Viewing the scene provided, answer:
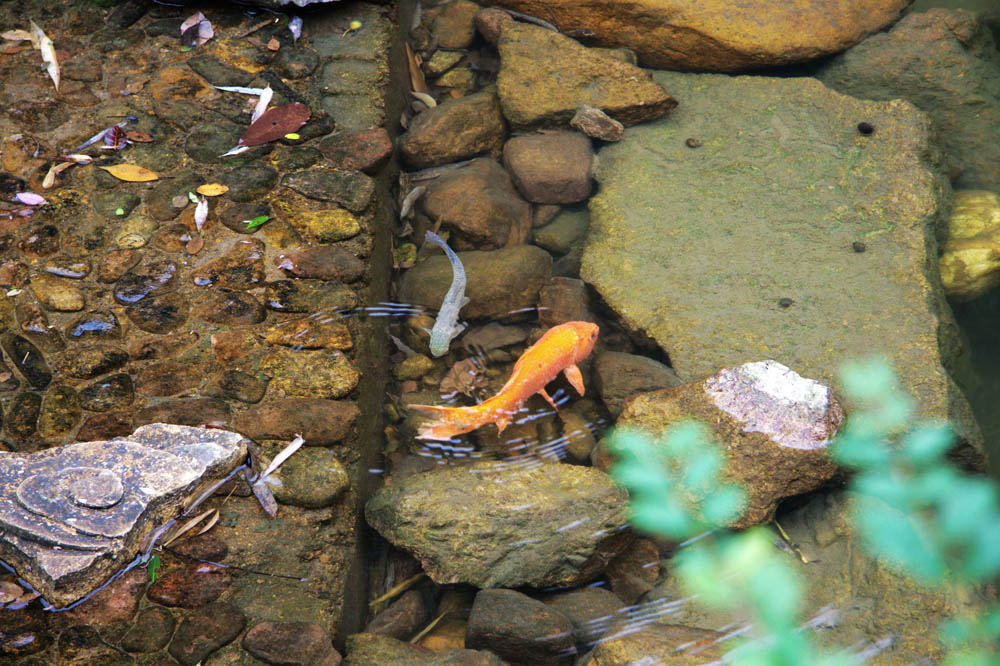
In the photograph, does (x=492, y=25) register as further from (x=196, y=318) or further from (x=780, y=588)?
(x=780, y=588)

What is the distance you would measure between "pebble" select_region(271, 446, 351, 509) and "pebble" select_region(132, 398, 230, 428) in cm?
38

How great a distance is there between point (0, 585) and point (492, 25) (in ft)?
15.4

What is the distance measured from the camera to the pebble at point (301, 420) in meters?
3.18

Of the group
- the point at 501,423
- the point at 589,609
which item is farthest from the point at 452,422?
the point at 589,609

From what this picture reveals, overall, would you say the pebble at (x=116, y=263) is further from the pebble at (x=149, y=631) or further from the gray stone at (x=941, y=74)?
the gray stone at (x=941, y=74)

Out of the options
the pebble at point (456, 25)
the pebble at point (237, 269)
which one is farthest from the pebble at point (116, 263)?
the pebble at point (456, 25)

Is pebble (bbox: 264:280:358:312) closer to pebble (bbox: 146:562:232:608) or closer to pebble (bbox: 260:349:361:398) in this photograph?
pebble (bbox: 260:349:361:398)

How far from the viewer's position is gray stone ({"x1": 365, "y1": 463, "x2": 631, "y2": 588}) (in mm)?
3111

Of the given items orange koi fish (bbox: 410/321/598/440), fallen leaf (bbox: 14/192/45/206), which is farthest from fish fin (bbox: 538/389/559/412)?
fallen leaf (bbox: 14/192/45/206)

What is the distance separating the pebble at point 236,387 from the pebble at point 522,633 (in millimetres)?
1367

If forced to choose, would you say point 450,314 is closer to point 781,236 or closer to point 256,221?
point 256,221

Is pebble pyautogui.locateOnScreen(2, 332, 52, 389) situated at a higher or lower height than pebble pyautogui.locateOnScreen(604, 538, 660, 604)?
higher

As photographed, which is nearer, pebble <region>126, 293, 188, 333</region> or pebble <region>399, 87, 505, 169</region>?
pebble <region>126, 293, 188, 333</region>

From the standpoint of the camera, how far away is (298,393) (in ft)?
10.9
